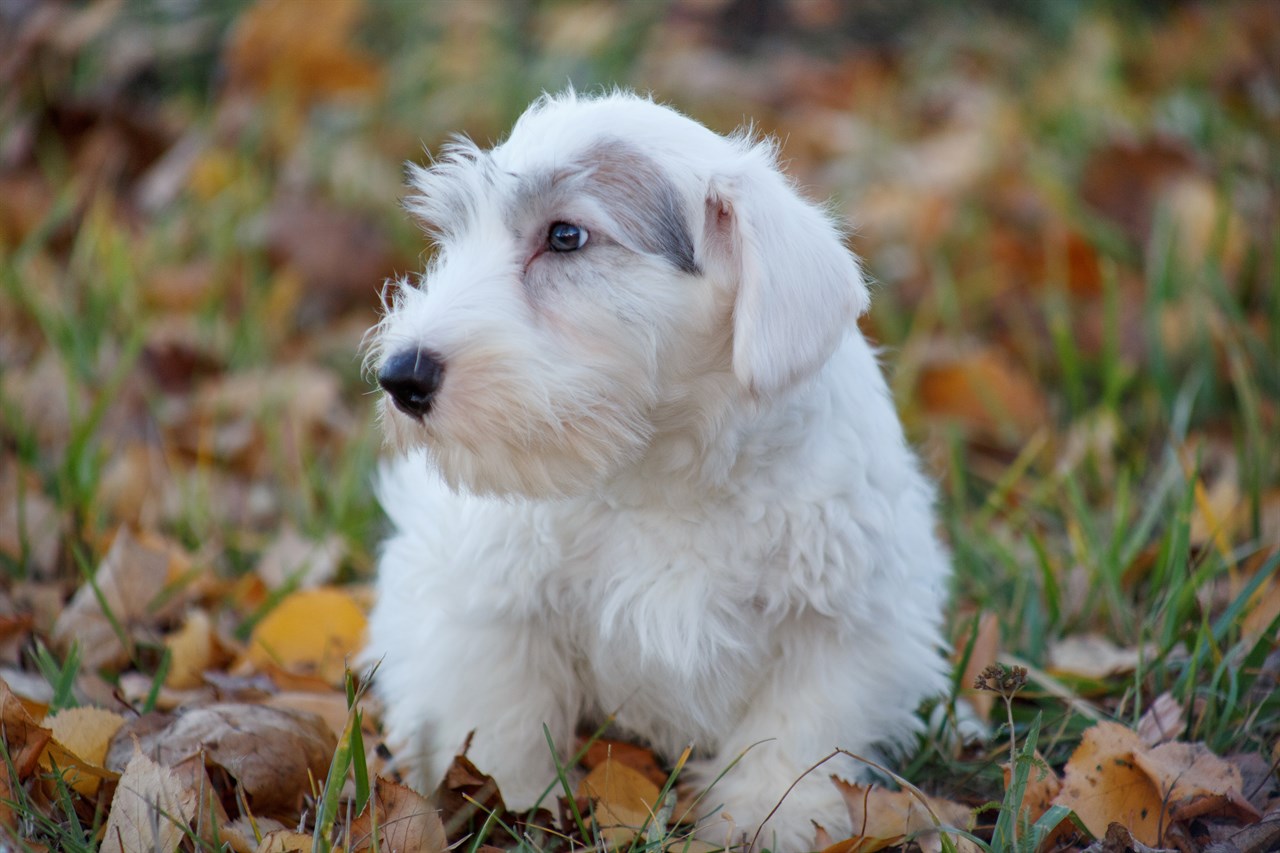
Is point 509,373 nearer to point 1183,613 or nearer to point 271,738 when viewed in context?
point 271,738

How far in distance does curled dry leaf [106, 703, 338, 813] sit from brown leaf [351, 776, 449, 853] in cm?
23

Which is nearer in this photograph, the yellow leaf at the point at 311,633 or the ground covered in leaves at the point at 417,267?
the ground covered in leaves at the point at 417,267

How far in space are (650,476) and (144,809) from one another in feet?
3.90

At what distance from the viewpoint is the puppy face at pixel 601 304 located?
7.57ft

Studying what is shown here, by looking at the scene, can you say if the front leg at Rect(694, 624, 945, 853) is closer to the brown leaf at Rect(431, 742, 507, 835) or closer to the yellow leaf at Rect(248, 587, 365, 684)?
the brown leaf at Rect(431, 742, 507, 835)

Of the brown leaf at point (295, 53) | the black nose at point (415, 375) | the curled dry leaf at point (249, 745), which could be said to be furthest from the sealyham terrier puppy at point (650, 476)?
the brown leaf at point (295, 53)

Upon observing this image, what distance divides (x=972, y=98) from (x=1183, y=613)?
5358 mm

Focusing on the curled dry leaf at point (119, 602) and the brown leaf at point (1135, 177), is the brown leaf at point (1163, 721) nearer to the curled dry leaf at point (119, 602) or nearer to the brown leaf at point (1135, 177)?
the curled dry leaf at point (119, 602)

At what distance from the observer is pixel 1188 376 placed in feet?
15.5

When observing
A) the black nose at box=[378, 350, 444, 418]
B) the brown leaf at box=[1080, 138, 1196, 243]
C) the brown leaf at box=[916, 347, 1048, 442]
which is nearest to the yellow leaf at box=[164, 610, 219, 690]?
the black nose at box=[378, 350, 444, 418]

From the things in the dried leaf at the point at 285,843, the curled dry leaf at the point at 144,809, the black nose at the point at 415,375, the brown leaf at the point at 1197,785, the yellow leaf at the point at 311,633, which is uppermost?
the black nose at the point at 415,375

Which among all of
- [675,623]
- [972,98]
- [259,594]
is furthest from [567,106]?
[972,98]

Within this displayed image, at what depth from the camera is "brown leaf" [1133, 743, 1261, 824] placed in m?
2.51

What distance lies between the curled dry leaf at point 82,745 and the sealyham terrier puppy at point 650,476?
65cm
